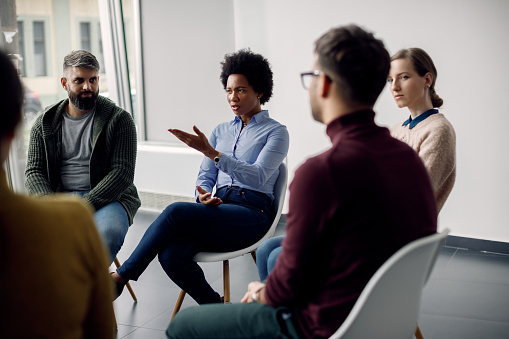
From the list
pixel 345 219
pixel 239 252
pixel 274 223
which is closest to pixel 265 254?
pixel 239 252

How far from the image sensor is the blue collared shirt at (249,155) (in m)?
2.75

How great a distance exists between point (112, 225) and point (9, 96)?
71.0 inches

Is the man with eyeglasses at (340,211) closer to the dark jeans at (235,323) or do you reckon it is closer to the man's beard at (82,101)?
the dark jeans at (235,323)

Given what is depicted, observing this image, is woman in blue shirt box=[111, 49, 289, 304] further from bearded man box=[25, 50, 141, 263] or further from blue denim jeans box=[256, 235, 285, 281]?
bearded man box=[25, 50, 141, 263]

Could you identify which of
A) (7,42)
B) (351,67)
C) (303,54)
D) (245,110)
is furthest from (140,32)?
(351,67)

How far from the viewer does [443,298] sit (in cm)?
324

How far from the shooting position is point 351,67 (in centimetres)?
149

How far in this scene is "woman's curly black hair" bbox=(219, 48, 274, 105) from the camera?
3.07m

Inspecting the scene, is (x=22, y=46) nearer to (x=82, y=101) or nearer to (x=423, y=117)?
(x=82, y=101)

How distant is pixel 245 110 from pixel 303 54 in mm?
1669

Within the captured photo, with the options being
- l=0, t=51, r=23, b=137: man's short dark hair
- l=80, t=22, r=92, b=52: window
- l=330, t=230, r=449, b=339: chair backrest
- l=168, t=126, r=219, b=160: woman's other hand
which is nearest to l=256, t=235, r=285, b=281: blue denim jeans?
l=168, t=126, r=219, b=160: woman's other hand

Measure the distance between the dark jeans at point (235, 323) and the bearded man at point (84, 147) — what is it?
51.3 inches

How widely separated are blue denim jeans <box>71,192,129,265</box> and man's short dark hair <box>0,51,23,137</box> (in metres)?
1.68

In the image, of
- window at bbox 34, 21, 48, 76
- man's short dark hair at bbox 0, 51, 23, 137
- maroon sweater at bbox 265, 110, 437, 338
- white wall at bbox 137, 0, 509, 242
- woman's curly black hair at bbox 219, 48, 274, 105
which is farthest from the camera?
window at bbox 34, 21, 48, 76
